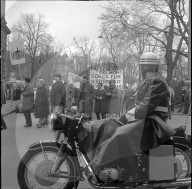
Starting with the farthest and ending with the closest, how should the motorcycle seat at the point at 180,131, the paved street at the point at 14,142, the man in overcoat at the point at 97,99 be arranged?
1. the paved street at the point at 14,142
2. the motorcycle seat at the point at 180,131
3. the man in overcoat at the point at 97,99

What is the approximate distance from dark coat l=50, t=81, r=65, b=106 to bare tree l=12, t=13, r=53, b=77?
0.84 ft

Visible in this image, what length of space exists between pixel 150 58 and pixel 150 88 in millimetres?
256

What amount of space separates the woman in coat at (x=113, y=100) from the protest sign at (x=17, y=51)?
2.62ft

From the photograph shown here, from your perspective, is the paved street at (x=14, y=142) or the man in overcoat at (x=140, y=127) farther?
the paved street at (x=14, y=142)

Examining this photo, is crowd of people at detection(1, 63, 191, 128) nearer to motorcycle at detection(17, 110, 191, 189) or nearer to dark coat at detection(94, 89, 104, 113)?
dark coat at detection(94, 89, 104, 113)

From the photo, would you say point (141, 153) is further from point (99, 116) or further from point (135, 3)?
point (135, 3)

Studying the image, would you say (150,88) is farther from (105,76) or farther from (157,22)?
(157,22)

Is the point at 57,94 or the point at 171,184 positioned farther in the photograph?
the point at 171,184

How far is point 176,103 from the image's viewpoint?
3.94m

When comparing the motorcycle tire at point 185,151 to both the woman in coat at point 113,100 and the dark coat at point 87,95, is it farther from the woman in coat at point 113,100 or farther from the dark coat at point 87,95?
the dark coat at point 87,95

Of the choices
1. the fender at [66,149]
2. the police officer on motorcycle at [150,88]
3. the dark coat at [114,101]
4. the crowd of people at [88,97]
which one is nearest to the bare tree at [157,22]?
the police officer on motorcycle at [150,88]

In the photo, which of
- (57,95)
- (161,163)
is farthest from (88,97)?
(161,163)

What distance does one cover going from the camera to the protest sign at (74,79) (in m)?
3.26

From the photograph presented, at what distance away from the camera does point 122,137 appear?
11.4 ft
